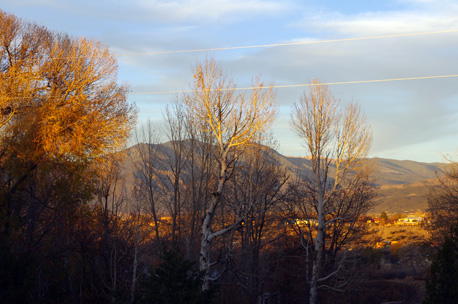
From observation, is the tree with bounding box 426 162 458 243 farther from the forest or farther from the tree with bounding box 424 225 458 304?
the tree with bounding box 424 225 458 304

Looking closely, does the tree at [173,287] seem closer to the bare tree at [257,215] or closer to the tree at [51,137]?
the tree at [51,137]

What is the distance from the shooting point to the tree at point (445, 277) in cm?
1430

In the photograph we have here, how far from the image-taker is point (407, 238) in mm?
66812

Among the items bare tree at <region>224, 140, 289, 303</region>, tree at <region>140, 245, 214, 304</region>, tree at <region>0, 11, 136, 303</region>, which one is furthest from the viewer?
bare tree at <region>224, 140, 289, 303</region>

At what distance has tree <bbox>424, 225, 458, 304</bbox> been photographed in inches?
563

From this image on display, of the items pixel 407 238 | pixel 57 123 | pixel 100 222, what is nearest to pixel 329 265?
pixel 100 222

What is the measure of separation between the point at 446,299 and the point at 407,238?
187 ft

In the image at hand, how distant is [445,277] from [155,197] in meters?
21.7

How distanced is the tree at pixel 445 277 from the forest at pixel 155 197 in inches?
1.9

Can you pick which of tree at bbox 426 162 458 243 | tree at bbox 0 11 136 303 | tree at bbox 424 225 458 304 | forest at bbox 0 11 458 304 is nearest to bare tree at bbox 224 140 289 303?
forest at bbox 0 11 458 304

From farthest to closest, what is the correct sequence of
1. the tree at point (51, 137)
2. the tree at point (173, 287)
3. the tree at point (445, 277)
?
the tree at point (51, 137)
the tree at point (445, 277)
the tree at point (173, 287)

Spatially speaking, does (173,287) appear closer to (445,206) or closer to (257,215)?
(257,215)

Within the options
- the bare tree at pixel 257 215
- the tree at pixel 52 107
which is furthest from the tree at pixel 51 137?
the bare tree at pixel 257 215

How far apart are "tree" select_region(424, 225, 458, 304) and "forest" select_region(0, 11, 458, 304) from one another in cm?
5
